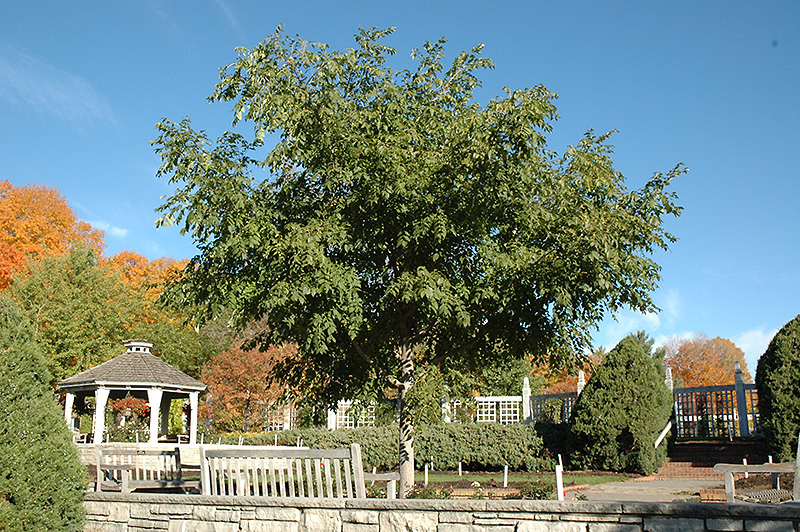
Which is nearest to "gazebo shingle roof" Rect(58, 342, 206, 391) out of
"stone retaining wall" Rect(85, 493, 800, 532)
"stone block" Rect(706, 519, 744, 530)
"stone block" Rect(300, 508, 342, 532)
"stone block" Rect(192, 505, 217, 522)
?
"stone retaining wall" Rect(85, 493, 800, 532)

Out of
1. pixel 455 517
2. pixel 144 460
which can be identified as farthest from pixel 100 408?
pixel 455 517

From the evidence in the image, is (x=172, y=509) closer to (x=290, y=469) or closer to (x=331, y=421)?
(x=290, y=469)

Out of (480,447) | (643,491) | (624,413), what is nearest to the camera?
(643,491)

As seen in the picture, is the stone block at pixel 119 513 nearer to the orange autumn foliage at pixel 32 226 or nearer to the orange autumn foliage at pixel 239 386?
the orange autumn foliage at pixel 239 386

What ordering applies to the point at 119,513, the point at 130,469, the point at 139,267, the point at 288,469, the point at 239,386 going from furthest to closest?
the point at 139,267
the point at 239,386
the point at 130,469
the point at 119,513
the point at 288,469

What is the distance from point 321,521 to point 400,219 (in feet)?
12.9

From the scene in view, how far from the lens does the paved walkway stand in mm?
10070

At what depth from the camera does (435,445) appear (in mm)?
17641

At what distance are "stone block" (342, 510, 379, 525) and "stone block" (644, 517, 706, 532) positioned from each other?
7.71 feet

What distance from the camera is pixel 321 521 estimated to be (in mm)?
6062

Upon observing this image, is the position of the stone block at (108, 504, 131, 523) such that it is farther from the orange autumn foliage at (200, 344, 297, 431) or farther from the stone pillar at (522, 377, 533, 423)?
the orange autumn foliage at (200, 344, 297, 431)

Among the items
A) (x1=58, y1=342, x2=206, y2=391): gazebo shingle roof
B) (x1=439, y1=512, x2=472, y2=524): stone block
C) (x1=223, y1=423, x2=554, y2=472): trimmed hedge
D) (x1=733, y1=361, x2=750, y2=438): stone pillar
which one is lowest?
(x1=223, y1=423, x2=554, y2=472): trimmed hedge

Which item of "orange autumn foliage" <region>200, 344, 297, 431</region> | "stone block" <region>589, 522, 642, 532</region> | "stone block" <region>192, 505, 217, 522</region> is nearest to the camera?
"stone block" <region>589, 522, 642, 532</region>

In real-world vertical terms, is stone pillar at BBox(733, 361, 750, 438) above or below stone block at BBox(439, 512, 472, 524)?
below
